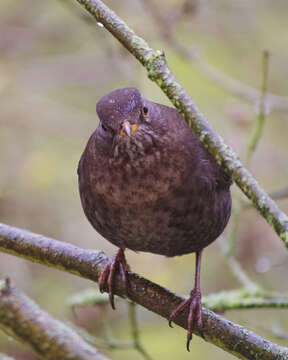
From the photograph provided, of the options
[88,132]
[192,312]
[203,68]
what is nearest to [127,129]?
[192,312]

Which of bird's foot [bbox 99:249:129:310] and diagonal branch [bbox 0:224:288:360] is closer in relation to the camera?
diagonal branch [bbox 0:224:288:360]

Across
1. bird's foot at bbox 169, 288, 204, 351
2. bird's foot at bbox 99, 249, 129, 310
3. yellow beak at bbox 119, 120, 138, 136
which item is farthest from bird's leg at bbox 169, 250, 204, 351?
yellow beak at bbox 119, 120, 138, 136

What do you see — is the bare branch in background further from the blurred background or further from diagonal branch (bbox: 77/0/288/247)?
diagonal branch (bbox: 77/0/288/247)

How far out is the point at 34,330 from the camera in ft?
11.8

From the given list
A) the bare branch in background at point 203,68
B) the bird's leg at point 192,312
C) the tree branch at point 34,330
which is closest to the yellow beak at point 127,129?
the bird's leg at point 192,312

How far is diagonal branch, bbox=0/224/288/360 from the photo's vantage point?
2785 mm

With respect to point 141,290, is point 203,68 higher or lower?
higher

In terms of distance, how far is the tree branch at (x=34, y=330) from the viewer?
358 cm

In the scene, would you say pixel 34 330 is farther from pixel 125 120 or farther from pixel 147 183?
pixel 125 120

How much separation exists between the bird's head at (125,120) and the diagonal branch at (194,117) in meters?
0.65

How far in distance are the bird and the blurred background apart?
7.58ft

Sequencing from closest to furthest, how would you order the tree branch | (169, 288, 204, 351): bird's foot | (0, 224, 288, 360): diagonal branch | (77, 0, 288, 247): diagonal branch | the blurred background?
(77, 0, 288, 247): diagonal branch, (0, 224, 288, 360): diagonal branch, (169, 288, 204, 351): bird's foot, the tree branch, the blurred background

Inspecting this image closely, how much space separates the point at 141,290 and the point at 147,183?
0.50 meters

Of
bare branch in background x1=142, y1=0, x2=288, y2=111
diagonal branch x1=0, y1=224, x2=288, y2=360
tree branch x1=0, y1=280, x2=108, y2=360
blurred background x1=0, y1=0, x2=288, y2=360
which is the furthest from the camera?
blurred background x1=0, y1=0, x2=288, y2=360
